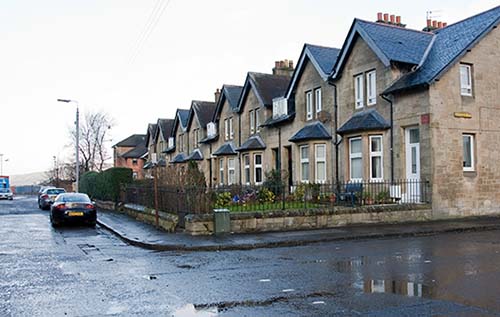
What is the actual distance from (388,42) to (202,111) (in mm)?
24114

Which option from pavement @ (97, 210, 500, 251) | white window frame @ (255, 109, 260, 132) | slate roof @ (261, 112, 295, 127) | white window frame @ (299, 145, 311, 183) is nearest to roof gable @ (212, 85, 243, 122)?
white window frame @ (255, 109, 260, 132)

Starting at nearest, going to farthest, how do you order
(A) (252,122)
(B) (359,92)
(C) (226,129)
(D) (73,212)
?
(D) (73,212) → (B) (359,92) → (A) (252,122) → (C) (226,129)

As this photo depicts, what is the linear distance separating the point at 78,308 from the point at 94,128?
223 ft

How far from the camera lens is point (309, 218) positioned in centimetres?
1648

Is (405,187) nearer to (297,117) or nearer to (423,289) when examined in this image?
(297,117)

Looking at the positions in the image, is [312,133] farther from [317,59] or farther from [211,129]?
[211,129]

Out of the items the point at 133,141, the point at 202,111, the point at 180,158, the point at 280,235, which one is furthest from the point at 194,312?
the point at 133,141

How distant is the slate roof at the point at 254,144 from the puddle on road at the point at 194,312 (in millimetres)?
23653

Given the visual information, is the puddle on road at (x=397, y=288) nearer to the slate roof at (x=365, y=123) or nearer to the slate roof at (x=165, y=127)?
the slate roof at (x=365, y=123)

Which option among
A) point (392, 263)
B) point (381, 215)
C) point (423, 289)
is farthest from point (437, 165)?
point (423, 289)

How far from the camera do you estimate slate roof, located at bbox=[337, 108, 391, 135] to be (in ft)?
67.2

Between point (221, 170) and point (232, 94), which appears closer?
point (232, 94)

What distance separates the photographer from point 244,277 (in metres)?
9.23

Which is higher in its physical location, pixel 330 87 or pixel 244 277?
pixel 330 87
